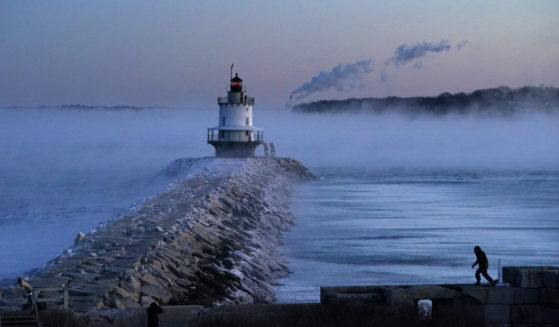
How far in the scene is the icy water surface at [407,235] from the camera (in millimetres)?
18031

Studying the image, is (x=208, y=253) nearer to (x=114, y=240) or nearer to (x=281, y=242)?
(x=114, y=240)

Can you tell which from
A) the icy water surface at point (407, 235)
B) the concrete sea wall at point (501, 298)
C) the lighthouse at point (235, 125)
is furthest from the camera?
the lighthouse at point (235, 125)

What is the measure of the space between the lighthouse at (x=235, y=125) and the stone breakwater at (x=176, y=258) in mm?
21239

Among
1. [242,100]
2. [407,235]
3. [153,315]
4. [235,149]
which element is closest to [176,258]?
[153,315]

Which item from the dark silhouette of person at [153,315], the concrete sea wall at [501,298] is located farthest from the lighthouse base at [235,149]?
the dark silhouette of person at [153,315]

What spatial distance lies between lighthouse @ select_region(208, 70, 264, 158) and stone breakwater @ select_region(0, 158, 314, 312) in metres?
21.2

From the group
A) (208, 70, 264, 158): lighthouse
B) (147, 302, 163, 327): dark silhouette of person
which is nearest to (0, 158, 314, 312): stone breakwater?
(147, 302, 163, 327): dark silhouette of person

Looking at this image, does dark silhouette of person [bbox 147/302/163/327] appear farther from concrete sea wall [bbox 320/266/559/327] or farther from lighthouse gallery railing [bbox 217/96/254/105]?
lighthouse gallery railing [bbox 217/96/254/105]

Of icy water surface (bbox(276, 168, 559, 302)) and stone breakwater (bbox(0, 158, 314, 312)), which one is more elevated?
stone breakwater (bbox(0, 158, 314, 312))

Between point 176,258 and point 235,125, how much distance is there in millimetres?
34661

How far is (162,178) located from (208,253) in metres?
39.1

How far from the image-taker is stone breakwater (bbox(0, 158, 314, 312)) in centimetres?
1195

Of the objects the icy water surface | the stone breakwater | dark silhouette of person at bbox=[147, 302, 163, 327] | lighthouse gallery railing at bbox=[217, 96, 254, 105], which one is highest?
lighthouse gallery railing at bbox=[217, 96, 254, 105]

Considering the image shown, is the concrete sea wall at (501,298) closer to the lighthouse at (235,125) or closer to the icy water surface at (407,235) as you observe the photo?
the icy water surface at (407,235)
